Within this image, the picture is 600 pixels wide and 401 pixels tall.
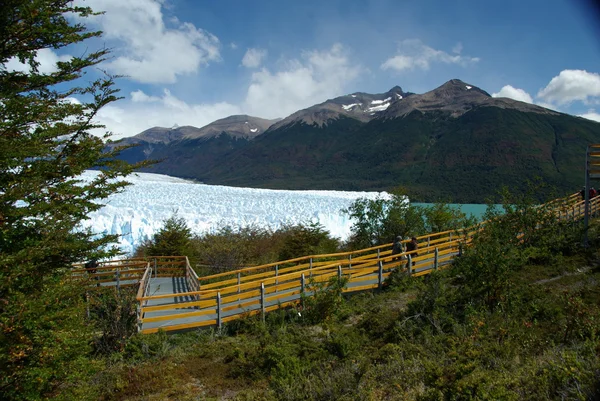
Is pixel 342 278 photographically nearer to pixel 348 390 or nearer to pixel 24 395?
pixel 348 390

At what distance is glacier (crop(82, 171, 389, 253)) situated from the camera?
27.0m

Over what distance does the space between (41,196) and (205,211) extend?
1112 inches

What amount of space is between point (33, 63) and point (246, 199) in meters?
35.4

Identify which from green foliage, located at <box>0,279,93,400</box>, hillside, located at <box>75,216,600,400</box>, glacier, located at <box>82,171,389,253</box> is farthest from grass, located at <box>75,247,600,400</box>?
glacier, located at <box>82,171,389,253</box>

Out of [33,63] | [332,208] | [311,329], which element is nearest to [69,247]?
[33,63]

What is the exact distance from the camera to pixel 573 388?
402 centimetres

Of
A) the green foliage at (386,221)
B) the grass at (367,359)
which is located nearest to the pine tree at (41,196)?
the grass at (367,359)

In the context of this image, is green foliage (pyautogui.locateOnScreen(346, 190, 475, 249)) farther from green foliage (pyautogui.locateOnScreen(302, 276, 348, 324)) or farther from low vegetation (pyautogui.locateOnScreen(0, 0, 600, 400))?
green foliage (pyautogui.locateOnScreen(302, 276, 348, 324))

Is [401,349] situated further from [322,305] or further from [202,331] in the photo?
[202,331]

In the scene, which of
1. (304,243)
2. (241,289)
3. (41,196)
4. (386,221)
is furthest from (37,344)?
(386,221)

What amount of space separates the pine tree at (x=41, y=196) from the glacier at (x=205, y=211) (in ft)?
44.4

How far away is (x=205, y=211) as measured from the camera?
3469 centimetres

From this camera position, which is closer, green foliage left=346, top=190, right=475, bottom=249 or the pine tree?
the pine tree

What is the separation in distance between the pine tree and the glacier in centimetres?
1354
